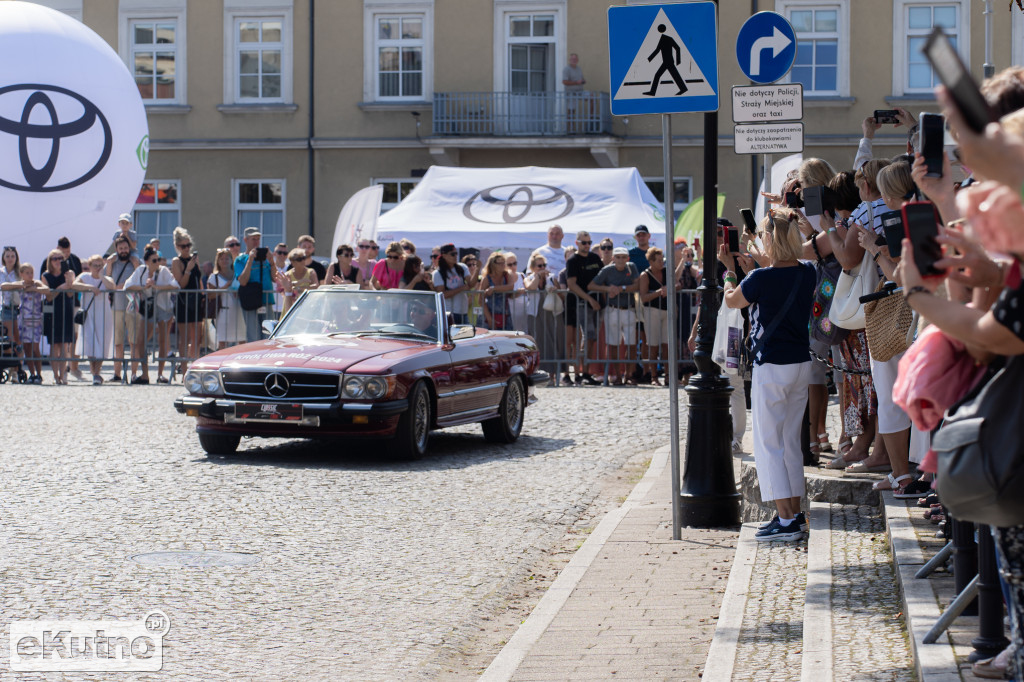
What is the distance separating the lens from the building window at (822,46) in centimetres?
3284

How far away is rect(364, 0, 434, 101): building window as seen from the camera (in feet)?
113

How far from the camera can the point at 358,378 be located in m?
11.2

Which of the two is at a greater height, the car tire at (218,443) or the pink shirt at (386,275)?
the pink shirt at (386,275)

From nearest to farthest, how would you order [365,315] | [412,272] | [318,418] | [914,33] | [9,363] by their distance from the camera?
[318,418], [365,315], [412,272], [9,363], [914,33]

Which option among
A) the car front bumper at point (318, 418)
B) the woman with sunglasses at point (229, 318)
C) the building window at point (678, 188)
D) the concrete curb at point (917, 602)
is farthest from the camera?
the building window at point (678, 188)

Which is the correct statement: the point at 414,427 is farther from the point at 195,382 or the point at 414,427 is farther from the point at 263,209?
the point at 263,209

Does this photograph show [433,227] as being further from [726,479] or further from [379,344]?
[726,479]

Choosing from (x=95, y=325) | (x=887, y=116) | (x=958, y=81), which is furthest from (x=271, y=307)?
(x=958, y=81)

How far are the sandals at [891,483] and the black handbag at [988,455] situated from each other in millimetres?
4839

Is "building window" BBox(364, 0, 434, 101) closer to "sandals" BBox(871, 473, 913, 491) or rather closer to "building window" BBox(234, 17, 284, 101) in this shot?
"building window" BBox(234, 17, 284, 101)

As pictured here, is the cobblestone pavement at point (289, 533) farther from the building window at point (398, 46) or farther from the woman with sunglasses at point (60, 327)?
the building window at point (398, 46)

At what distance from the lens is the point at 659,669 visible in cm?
544

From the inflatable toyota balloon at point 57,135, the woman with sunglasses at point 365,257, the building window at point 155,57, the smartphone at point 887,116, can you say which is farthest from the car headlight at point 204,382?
the building window at point 155,57

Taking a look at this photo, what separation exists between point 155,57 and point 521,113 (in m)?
9.64
